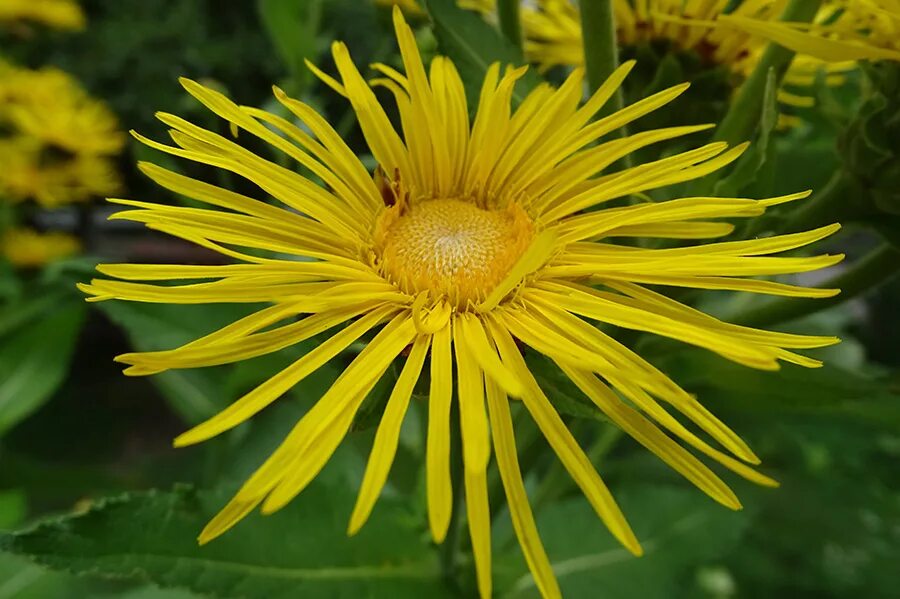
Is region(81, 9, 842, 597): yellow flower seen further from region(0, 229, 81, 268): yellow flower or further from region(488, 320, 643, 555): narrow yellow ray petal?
region(0, 229, 81, 268): yellow flower

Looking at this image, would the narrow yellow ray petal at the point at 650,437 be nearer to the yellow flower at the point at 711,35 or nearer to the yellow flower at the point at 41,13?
the yellow flower at the point at 711,35

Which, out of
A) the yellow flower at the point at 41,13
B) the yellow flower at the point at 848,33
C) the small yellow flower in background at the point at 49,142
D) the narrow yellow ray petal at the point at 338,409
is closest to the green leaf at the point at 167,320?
the narrow yellow ray petal at the point at 338,409

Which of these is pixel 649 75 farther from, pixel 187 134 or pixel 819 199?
pixel 187 134

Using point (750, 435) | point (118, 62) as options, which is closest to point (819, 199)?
point (750, 435)

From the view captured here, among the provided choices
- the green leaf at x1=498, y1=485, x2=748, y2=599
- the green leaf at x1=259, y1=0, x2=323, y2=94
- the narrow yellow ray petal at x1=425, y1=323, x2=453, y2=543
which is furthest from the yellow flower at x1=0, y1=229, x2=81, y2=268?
the narrow yellow ray petal at x1=425, y1=323, x2=453, y2=543

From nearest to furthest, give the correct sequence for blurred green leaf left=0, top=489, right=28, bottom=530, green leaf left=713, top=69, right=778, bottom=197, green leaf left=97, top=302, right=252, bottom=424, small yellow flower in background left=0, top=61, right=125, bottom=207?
1. green leaf left=713, top=69, right=778, bottom=197
2. green leaf left=97, top=302, right=252, bottom=424
3. blurred green leaf left=0, top=489, right=28, bottom=530
4. small yellow flower in background left=0, top=61, right=125, bottom=207

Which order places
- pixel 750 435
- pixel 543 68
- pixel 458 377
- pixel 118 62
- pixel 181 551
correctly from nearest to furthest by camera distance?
pixel 458 377 → pixel 181 551 → pixel 543 68 → pixel 750 435 → pixel 118 62

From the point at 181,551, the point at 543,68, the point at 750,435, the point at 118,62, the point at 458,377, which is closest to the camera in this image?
the point at 458,377
